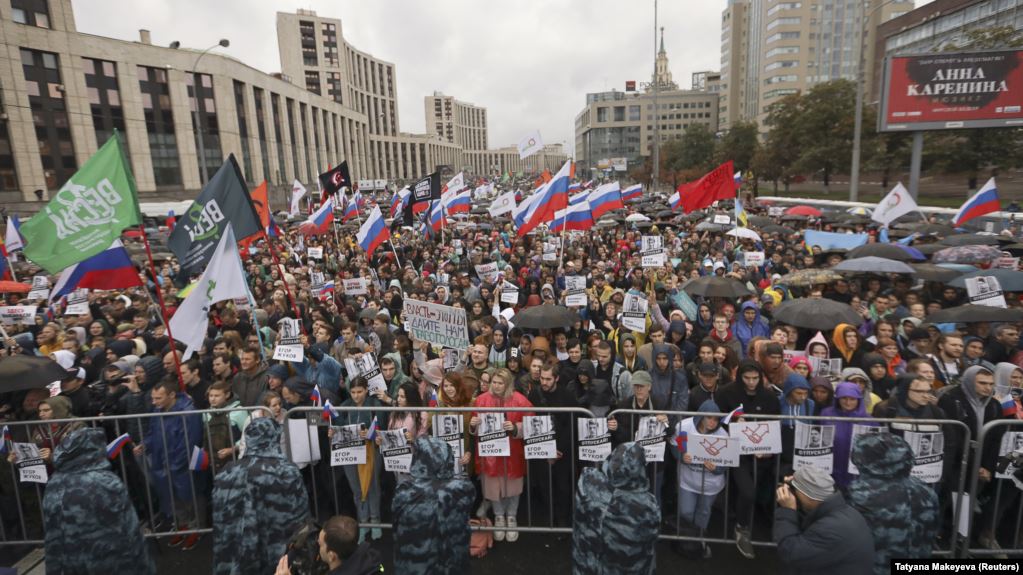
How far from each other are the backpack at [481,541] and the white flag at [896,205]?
1344 cm

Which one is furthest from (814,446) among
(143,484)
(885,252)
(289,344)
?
(885,252)

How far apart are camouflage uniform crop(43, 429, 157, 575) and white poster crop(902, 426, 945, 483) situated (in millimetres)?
5859

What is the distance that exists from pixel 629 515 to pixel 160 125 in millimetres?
58288

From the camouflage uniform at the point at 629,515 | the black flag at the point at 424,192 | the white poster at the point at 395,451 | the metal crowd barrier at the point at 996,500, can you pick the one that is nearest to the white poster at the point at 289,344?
the white poster at the point at 395,451

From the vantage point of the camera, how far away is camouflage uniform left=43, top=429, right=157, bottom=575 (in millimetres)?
3615

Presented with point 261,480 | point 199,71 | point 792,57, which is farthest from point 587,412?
point 792,57

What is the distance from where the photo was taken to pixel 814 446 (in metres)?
4.36

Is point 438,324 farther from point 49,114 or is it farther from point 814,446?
point 49,114

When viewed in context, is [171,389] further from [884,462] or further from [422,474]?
[884,462]

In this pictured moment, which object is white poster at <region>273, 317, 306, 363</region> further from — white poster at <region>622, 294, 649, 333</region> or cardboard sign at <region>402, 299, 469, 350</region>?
white poster at <region>622, 294, 649, 333</region>

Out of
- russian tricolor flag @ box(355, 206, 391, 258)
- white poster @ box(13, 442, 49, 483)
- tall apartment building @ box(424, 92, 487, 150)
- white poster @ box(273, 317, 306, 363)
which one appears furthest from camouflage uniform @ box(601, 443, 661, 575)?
tall apartment building @ box(424, 92, 487, 150)

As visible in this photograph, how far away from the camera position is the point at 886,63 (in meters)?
22.3

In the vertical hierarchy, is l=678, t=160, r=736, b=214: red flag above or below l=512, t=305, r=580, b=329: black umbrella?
above

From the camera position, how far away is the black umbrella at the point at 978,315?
6.19 m
